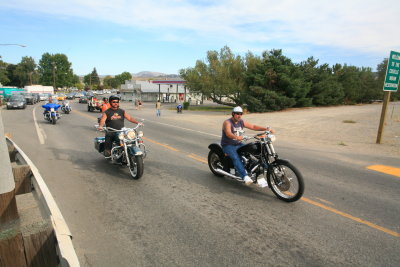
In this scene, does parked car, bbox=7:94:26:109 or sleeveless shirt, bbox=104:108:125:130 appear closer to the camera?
sleeveless shirt, bbox=104:108:125:130

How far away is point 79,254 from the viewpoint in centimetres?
332

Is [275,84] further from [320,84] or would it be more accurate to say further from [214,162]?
[214,162]

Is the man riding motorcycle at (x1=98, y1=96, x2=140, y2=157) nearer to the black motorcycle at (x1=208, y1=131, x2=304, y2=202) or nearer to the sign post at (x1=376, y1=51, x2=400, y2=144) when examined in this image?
the black motorcycle at (x1=208, y1=131, x2=304, y2=202)

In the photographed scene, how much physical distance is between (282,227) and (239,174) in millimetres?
1736

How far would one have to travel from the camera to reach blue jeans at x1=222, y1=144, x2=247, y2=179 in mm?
5402

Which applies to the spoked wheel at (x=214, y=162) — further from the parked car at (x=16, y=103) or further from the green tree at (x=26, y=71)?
the green tree at (x=26, y=71)

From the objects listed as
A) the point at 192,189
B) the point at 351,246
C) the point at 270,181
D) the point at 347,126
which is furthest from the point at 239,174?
the point at 347,126

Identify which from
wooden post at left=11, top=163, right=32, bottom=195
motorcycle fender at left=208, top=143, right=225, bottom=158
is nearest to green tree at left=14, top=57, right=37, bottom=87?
motorcycle fender at left=208, top=143, right=225, bottom=158

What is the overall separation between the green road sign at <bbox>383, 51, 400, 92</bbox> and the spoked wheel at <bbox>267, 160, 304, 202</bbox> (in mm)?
9171

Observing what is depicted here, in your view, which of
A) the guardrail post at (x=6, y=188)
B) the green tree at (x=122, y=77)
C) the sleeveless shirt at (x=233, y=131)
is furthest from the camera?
the green tree at (x=122, y=77)

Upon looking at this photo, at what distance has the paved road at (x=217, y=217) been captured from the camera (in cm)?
334

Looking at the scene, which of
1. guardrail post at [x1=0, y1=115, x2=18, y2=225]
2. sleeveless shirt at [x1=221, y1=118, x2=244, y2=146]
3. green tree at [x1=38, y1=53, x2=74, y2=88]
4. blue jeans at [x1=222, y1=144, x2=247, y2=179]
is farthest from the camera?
green tree at [x1=38, y1=53, x2=74, y2=88]

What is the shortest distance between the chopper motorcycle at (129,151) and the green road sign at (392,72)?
35.9ft

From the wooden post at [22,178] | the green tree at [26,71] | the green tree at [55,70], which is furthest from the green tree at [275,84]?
the green tree at [55,70]
